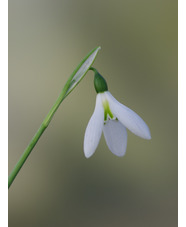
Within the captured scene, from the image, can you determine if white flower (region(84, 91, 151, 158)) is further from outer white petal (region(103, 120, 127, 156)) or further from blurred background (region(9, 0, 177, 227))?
blurred background (region(9, 0, 177, 227))

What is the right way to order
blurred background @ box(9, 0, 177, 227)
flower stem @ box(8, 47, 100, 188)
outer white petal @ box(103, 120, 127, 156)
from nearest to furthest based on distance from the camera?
flower stem @ box(8, 47, 100, 188), outer white petal @ box(103, 120, 127, 156), blurred background @ box(9, 0, 177, 227)

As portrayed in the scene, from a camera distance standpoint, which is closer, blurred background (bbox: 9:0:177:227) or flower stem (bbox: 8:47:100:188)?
flower stem (bbox: 8:47:100:188)

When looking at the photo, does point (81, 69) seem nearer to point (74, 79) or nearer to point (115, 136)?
point (74, 79)

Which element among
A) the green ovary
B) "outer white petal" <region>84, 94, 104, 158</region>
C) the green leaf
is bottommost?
"outer white petal" <region>84, 94, 104, 158</region>

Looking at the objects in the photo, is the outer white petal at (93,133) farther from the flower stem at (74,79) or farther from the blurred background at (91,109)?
the blurred background at (91,109)

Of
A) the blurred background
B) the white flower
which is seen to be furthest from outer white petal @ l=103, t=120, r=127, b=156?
the blurred background

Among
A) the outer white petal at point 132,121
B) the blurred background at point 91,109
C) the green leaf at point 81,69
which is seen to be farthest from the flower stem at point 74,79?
the blurred background at point 91,109
